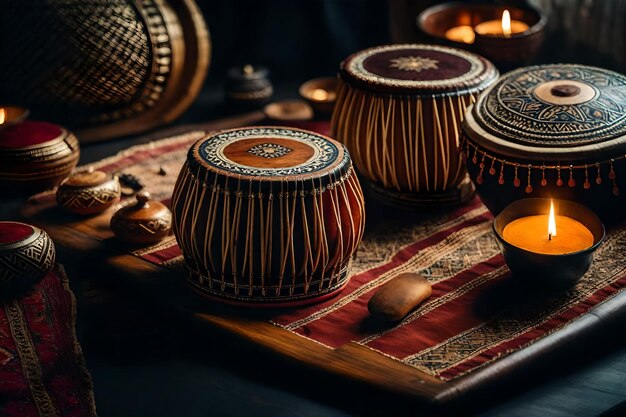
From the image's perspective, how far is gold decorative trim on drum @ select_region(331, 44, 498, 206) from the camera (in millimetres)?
2270

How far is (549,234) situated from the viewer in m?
2.02

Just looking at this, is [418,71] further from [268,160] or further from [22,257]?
[22,257]

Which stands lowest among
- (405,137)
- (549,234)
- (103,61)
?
(549,234)

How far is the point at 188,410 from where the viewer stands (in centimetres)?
177

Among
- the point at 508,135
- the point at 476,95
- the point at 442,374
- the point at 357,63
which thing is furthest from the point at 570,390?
the point at 357,63

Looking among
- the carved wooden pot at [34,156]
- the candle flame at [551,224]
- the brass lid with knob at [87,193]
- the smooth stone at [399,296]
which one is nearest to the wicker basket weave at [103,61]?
the carved wooden pot at [34,156]

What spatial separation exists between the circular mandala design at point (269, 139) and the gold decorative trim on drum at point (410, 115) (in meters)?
0.26

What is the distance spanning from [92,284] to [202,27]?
3.14 feet

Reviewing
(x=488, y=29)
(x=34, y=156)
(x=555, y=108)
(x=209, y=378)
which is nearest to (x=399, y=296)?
(x=209, y=378)

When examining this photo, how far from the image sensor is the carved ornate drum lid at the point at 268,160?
1.91 m

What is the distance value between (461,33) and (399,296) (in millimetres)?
1141

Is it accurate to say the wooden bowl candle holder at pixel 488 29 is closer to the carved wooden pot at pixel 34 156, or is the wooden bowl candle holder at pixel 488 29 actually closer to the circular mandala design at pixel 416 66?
the circular mandala design at pixel 416 66

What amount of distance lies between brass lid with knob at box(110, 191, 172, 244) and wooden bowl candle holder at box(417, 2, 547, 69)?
0.89 m

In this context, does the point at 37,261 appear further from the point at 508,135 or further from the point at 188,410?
the point at 508,135
